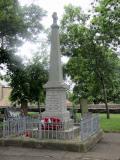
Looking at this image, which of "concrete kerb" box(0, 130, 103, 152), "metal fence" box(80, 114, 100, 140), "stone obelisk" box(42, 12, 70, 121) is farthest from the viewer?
"stone obelisk" box(42, 12, 70, 121)

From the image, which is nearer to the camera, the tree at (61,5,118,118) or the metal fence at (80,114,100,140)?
the metal fence at (80,114,100,140)

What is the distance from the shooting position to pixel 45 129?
1285 cm

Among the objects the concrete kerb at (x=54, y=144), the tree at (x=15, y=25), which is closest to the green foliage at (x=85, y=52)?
the tree at (x=15, y=25)

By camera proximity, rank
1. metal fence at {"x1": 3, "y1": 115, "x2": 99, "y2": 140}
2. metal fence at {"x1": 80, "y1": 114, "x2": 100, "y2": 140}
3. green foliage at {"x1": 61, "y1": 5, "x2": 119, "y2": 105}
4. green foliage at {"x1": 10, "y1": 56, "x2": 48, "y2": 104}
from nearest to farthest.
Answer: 1. metal fence at {"x1": 80, "y1": 114, "x2": 100, "y2": 140}
2. metal fence at {"x1": 3, "y1": 115, "x2": 99, "y2": 140}
3. green foliage at {"x1": 61, "y1": 5, "x2": 119, "y2": 105}
4. green foliage at {"x1": 10, "y1": 56, "x2": 48, "y2": 104}

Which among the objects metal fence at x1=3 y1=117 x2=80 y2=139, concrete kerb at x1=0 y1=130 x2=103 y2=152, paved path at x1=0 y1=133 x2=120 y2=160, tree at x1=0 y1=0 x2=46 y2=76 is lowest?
paved path at x1=0 y1=133 x2=120 y2=160

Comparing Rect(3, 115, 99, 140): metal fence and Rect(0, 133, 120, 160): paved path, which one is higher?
Rect(3, 115, 99, 140): metal fence

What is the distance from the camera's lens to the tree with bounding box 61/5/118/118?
31.5 metres

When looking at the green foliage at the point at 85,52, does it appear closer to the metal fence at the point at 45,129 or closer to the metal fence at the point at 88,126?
the metal fence at the point at 88,126

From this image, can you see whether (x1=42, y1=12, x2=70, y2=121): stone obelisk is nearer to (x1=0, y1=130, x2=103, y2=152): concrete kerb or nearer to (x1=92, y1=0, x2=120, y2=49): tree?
(x1=0, y1=130, x2=103, y2=152): concrete kerb

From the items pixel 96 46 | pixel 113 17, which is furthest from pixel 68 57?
pixel 113 17

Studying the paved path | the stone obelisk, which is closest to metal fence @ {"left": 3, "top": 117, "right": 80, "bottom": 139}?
the stone obelisk

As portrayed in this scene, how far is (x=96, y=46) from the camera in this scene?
31453 mm

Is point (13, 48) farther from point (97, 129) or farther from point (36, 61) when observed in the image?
point (36, 61)

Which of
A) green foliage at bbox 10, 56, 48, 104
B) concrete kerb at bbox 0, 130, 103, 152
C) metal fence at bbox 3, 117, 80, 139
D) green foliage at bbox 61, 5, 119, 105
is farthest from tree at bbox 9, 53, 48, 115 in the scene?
concrete kerb at bbox 0, 130, 103, 152
